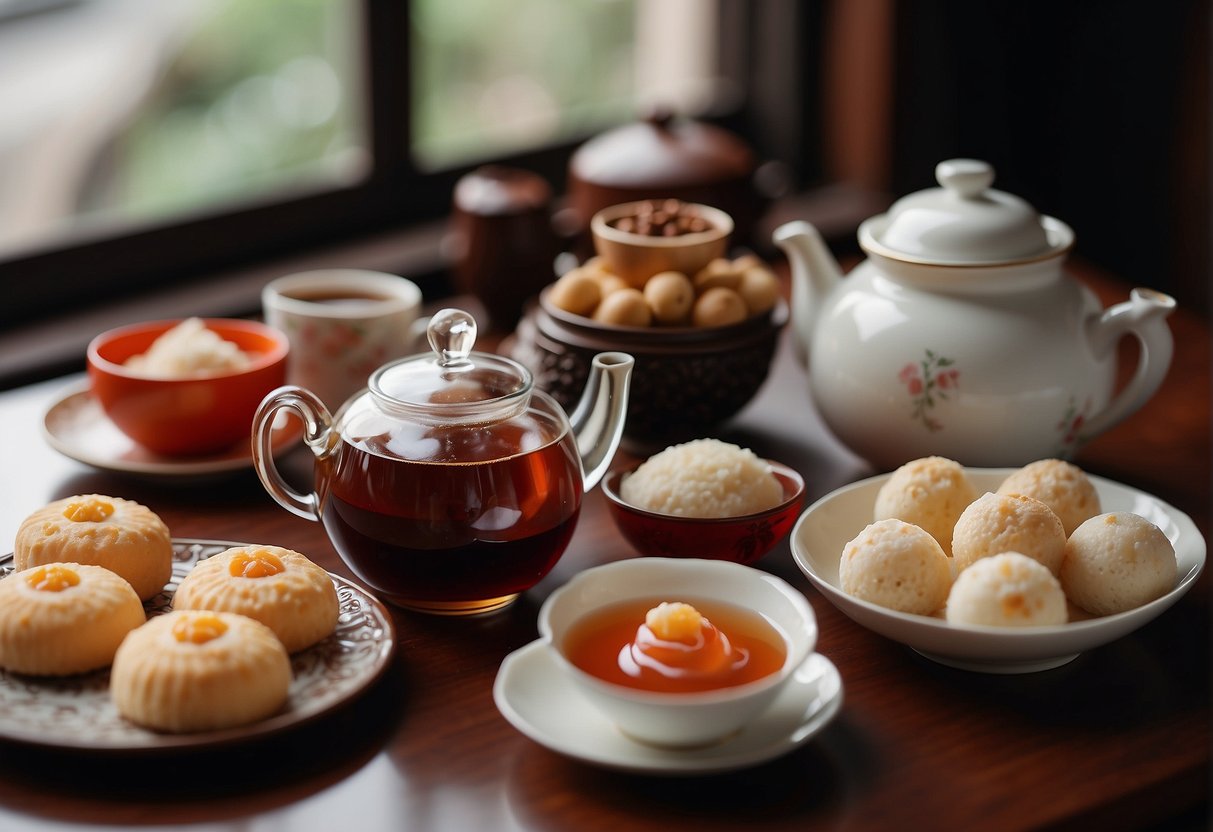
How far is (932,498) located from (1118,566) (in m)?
0.14

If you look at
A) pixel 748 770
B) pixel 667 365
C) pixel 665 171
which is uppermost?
pixel 665 171

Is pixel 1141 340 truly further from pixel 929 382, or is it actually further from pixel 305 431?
pixel 305 431

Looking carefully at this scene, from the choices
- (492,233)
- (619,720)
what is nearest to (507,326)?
(492,233)

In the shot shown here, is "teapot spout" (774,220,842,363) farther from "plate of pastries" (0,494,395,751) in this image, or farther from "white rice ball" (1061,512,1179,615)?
"plate of pastries" (0,494,395,751)

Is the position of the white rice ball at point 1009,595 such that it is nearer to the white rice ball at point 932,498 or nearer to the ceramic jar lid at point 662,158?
the white rice ball at point 932,498

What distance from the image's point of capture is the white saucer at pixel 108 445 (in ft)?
3.74

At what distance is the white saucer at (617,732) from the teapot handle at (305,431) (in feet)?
0.70

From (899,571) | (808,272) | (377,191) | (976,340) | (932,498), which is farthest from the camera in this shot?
(377,191)

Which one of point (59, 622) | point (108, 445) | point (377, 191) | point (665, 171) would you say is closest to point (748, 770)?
point (59, 622)

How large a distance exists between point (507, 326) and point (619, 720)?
2.73 ft

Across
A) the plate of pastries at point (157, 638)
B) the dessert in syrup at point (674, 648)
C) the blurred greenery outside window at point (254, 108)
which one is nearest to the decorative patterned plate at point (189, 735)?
the plate of pastries at point (157, 638)

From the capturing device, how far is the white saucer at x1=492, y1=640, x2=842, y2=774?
0.75m

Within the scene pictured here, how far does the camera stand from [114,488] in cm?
116

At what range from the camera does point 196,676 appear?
29.5 inches
